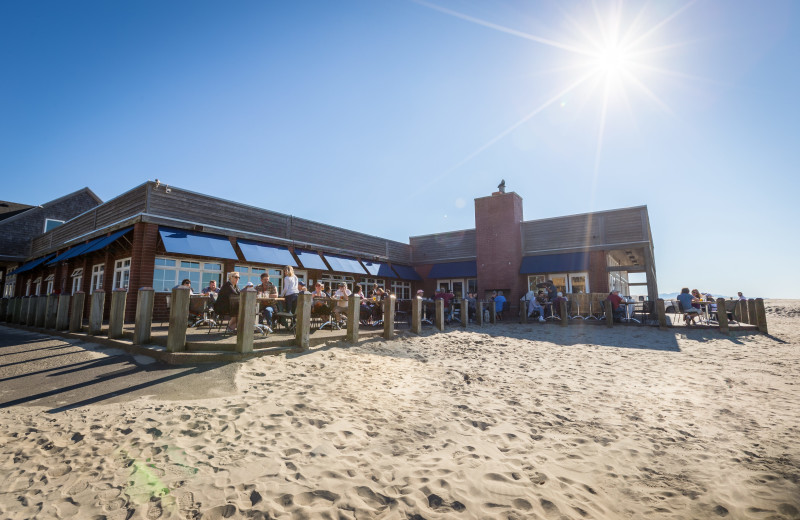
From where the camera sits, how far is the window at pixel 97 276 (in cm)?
1429

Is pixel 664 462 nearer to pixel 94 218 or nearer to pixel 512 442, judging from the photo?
pixel 512 442

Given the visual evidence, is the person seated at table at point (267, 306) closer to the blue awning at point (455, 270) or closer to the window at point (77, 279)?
the window at point (77, 279)

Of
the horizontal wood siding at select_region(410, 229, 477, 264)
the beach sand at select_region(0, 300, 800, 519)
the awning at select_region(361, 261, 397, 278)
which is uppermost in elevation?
the horizontal wood siding at select_region(410, 229, 477, 264)

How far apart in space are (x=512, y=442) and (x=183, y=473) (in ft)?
9.45

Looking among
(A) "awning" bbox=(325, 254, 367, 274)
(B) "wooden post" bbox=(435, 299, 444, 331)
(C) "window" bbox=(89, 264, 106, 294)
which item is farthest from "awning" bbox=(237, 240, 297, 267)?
(B) "wooden post" bbox=(435, 299, 444, 331)

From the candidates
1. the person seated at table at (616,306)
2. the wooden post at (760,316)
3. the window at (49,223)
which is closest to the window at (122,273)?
the window at (49,223)

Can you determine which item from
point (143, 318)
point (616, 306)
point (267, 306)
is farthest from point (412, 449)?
point (616, 306)

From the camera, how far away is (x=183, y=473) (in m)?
2.76

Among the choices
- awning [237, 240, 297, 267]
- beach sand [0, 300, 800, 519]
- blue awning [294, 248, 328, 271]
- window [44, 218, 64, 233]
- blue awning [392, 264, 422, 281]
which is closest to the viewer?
beach sand [0, 300, 800, 519]

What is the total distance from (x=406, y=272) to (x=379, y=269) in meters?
2.61

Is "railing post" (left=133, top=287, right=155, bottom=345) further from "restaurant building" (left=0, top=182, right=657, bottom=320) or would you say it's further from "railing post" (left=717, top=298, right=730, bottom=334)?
"railing post" (left=717, top=298, right=730, bottom=334)

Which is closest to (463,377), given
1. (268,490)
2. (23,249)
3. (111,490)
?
(268,490)

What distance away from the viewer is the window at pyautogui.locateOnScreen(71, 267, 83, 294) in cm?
1565

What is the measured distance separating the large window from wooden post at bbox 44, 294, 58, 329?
250 cm
